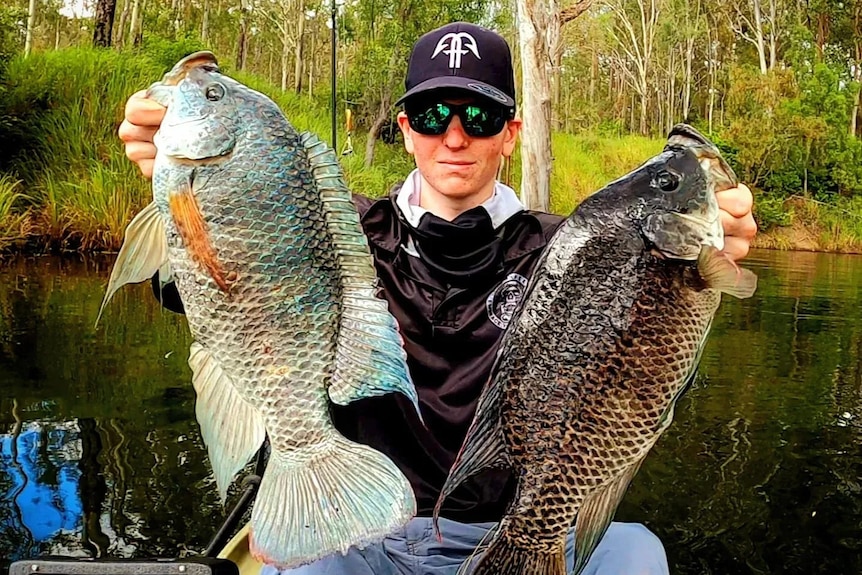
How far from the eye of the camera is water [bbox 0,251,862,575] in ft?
12.1

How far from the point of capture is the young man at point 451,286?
2.36 m

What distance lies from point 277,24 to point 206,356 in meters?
27.4

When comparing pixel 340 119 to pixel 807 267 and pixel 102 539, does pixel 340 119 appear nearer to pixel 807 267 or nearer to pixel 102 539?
pixel 807 267

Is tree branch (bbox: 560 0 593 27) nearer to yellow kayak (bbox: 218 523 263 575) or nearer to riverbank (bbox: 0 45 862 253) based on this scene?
riverbank (bbox: 0 45 862 253)

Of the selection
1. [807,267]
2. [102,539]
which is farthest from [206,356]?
[807,267]

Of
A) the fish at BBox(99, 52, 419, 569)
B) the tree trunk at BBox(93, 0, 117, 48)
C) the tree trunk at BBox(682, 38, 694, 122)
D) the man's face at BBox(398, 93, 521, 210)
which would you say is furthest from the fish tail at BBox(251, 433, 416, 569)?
the tree trunk at BBox(682, 38, 694, 122)

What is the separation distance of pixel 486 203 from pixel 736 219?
2.83ft

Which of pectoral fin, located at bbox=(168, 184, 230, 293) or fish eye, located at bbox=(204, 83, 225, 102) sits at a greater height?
fish eye, located at bbox=(204, 83, 225, 102)

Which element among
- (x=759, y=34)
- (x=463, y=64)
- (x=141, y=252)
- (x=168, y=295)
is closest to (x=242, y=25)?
(x=759, y=34)

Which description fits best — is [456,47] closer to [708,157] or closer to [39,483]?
[708,157]

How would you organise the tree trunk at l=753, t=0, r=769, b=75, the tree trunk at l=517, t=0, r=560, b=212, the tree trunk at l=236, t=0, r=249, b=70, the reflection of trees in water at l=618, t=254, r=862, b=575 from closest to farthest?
1. the reflection of trees in water at l=618, t=254, r=862, b=575
2. the tree trunk at l=517, t=0, r=560, b=212
3. the tree trunk at l=236, t=0, r=249, b=70
4. the tree trunk at l=753, t=0, r=769, b=75

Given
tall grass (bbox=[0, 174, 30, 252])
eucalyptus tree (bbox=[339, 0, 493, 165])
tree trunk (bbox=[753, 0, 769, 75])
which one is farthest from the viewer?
tree trunk (bbox=[753, 0, 769, 75])

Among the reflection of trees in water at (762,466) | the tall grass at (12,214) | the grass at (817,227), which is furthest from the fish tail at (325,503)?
the grass at (817,227)

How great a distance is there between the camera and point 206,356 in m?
1.75
